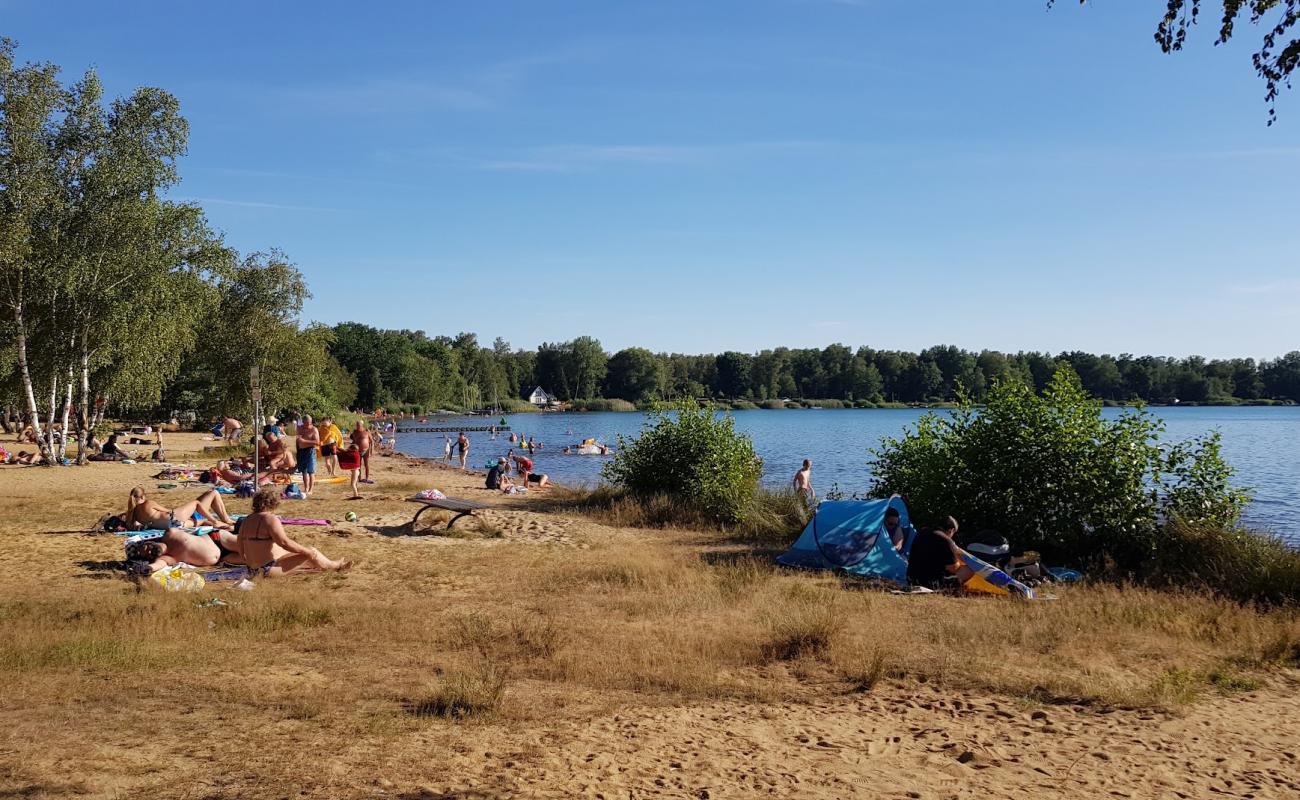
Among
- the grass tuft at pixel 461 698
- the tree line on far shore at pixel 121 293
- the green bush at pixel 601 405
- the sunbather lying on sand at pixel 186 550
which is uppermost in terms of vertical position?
the tree line on far shore at pixel 121 293

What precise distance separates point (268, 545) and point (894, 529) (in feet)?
25.8

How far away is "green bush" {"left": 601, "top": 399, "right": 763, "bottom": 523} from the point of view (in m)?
16.9

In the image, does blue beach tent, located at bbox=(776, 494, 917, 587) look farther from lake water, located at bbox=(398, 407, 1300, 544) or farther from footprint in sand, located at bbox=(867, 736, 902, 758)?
lake water, located at bbox=(398, 407, 1300, 544)

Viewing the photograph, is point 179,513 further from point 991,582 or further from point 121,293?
point 121,293

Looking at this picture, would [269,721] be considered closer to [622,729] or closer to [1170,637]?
[622,729]

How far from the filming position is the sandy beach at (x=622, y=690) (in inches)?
189

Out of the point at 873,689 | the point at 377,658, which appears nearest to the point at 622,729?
the point at 873,689

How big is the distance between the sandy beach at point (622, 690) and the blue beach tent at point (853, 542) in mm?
1226

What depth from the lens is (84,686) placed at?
597 centimetres

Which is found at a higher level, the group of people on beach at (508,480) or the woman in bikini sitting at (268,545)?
the woman in bikini sitting at (268,545)

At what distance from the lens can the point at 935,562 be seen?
35.0 ft

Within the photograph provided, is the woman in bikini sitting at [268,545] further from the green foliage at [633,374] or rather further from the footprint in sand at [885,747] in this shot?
the green foliage at [633,374]

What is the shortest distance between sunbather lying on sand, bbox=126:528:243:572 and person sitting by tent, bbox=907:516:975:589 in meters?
8.10

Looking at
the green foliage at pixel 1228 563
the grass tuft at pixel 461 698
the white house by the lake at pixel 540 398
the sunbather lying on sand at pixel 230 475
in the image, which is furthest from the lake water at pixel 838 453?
the white house by the lake at pixel 540 398
